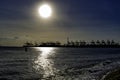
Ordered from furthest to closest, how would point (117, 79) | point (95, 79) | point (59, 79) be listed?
point (59, 79) < point (95, 79) < point (117, 79)

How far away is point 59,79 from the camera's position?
29.9 m

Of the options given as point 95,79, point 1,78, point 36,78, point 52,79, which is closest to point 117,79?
point 95,79

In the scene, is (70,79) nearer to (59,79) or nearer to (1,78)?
(59,79)

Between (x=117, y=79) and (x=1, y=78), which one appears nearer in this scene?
(x=117, y=79)

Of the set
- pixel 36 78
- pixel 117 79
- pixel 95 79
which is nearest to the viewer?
pixel 117 79

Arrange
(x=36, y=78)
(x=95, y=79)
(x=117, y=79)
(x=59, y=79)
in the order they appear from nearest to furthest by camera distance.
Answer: (x=117, y=79)
(x=95, y=79)
(x=59, y=79)
(x=36, y=78)

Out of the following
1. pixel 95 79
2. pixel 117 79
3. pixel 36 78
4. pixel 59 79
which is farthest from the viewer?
pixel 36 78

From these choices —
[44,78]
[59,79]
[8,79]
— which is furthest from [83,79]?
[8,79]

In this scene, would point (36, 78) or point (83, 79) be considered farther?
point (36, 78)

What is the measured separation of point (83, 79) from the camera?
93.1ft

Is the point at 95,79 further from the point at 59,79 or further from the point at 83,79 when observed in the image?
the point at 59,79

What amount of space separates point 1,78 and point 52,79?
7.73 metres

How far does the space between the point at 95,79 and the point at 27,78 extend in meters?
10.3

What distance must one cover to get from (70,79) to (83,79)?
6.05ft
